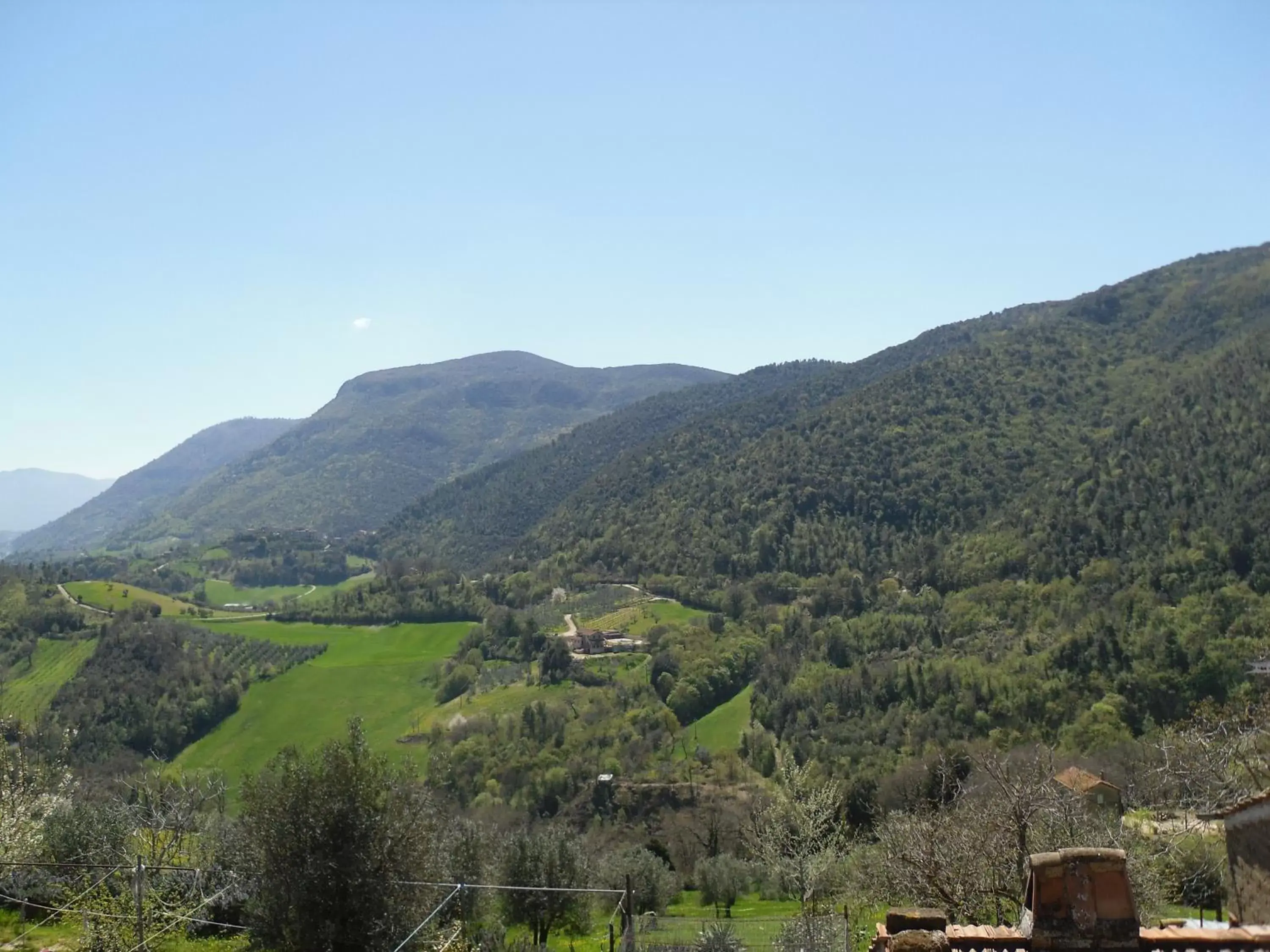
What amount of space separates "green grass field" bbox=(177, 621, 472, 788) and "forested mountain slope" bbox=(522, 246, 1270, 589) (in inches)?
1147

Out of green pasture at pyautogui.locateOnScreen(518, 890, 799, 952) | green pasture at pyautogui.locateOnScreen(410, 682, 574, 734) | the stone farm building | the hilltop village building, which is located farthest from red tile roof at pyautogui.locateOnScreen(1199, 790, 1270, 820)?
green pasture at pyautogui.locateOnScreen(410, 682, 574, 734)

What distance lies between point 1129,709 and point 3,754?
63383 mm

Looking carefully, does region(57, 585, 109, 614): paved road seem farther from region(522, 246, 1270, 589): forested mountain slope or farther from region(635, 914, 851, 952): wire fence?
region(635, 914, 851, 952): wire fence

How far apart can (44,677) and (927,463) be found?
342ft

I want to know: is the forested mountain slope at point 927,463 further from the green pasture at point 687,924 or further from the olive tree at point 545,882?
the olive tree at point 545,882

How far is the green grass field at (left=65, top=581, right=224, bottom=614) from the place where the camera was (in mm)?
112062

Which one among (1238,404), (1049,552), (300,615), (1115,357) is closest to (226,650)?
(300,615)

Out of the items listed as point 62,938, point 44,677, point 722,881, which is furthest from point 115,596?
point 62,938

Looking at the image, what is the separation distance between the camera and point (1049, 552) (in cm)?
8700

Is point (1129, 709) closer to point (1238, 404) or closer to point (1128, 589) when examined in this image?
point (1128, 589)

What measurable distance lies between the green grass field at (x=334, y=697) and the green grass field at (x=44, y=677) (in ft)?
46.5

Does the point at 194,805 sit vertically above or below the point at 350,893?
below

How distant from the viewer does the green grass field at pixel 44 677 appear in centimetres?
7656

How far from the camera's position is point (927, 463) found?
11444 cm
